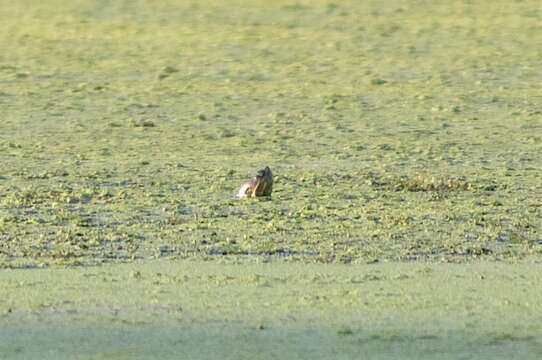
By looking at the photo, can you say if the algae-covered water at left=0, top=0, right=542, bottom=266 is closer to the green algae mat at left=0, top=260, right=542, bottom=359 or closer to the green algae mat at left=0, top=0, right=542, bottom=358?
the green algae mat at left=0, top=0, right=542, bottom=358

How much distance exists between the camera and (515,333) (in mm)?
5074

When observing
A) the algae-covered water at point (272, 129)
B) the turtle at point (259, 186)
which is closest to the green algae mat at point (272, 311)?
the algae-covered water at point (272, 129)

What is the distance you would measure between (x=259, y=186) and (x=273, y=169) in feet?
3.77

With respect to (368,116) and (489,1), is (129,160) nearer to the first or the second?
(368,116)

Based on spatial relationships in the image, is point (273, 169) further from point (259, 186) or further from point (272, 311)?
point (272, 311)

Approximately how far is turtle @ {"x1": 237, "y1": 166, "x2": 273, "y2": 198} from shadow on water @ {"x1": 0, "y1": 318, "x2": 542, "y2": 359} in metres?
2.50

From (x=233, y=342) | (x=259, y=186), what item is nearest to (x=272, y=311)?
(x=233, y=342)

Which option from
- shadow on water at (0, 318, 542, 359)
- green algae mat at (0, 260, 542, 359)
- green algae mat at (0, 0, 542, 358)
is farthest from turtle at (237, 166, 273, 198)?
shadow on water at (0, 318, 542, 359)

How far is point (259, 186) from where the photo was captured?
7.61m

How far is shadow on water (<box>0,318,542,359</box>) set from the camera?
482cm

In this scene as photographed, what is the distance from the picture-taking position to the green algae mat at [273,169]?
525 centimetres

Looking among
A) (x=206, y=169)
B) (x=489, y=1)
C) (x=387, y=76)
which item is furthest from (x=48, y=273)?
(x=489, y=1)

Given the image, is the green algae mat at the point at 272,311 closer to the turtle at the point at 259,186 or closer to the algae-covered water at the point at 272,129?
the algae-covered water at the point at 272,129

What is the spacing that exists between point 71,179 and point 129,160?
78 cm
